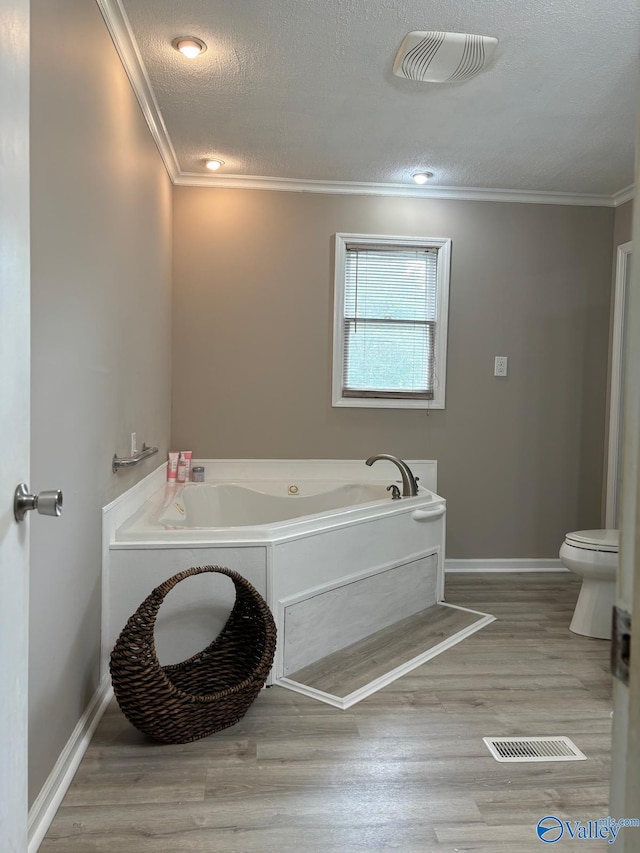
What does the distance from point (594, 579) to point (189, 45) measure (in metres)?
2.90

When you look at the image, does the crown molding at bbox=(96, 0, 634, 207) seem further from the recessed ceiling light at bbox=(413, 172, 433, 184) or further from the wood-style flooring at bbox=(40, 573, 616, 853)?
the wood-style flooring at bbox=(40, 573, 616, 853)

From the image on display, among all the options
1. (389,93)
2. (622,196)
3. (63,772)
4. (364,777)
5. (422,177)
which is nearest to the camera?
(63,772)

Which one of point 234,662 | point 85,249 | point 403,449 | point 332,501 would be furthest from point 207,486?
point 85,249

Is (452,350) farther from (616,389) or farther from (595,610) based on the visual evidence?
(595,610)

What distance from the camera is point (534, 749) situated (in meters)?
1.95

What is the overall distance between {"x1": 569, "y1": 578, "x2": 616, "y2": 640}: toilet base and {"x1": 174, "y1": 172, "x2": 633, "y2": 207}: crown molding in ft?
7.77

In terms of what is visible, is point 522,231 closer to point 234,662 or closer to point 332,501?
point 332,501

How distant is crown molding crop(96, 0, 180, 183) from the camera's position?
2088mm

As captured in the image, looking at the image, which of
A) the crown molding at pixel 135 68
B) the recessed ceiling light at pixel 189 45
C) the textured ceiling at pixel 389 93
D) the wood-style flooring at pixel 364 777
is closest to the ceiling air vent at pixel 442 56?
the textured ceiling at pixel 389 93

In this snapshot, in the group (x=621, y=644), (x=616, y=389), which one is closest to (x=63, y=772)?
(x=621, y=644)

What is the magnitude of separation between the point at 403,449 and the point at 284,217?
5.36 feet

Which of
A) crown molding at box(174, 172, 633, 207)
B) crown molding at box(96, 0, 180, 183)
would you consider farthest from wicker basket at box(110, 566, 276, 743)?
crown molding at box(174, 172, 633, 207)

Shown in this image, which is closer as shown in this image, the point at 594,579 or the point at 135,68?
the point at 135,68

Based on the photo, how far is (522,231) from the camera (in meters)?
3.89
